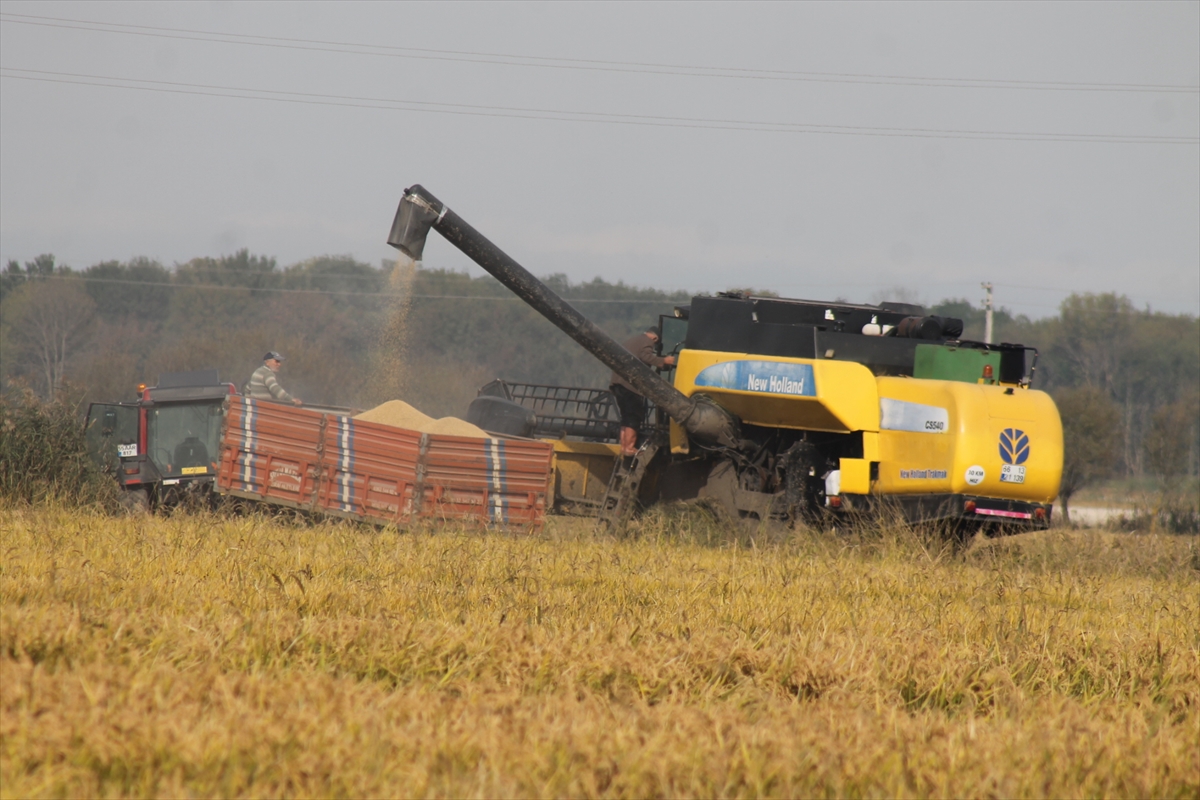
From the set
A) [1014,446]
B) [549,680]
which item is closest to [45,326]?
[1014,446]

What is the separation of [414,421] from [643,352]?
2633mm

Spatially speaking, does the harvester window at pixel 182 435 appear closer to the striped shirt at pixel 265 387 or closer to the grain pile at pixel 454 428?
the striped shirt at pixel 265 387

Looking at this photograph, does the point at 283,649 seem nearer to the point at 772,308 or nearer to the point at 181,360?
the point at 772,308

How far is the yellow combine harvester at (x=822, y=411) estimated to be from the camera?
9.89 meters

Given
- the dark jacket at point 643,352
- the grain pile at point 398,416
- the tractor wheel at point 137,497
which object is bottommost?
the tractor wheel at point 137,497

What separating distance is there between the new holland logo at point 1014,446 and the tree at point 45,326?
2142 inches

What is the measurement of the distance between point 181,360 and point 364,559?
46.1 meters

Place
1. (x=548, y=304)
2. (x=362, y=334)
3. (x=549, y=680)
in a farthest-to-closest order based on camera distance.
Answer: (x=362, y=334), (x=548, y=304), (x=549, y=680)

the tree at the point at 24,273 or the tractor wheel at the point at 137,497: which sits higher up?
the tree at the point at 24,273

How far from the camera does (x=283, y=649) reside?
14.1 ft

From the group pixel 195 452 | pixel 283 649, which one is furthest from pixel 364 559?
pixel 195 452

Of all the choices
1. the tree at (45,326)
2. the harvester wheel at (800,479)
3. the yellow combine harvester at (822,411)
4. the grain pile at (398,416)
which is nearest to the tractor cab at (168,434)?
the grain pile at (398,416)

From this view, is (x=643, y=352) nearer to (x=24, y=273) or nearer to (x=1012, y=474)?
(x=1012, y=474)

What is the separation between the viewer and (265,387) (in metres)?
A: 15.7
